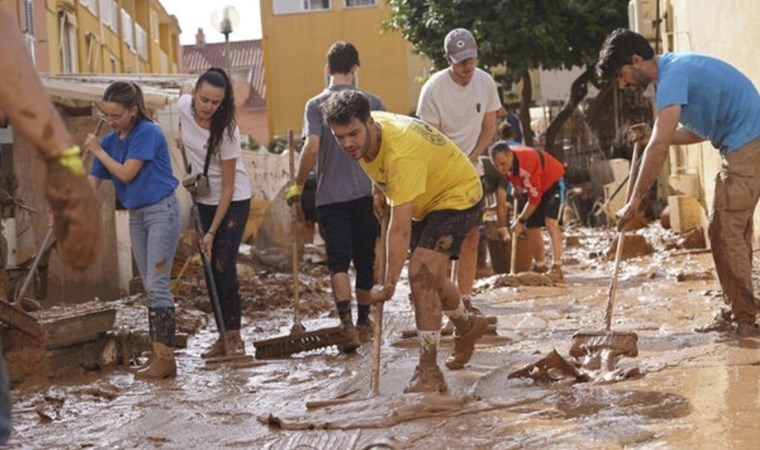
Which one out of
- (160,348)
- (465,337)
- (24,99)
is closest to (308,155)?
(160,348)

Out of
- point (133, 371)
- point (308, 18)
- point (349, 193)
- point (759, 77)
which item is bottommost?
point (133, 371)

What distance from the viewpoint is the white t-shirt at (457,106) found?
30.2ft

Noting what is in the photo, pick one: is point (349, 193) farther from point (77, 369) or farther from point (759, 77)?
point (759, 77)

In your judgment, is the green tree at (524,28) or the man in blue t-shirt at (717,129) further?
the green tree at (524,28)

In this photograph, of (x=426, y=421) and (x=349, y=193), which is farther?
(x=349, y=193)

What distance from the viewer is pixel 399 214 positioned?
5992mm

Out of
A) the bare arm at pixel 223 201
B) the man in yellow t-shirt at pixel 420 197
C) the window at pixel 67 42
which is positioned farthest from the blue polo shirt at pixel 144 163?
the window at pixel 67 42

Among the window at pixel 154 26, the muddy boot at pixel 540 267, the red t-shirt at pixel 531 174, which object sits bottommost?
the muddy boot at pixel 540 267

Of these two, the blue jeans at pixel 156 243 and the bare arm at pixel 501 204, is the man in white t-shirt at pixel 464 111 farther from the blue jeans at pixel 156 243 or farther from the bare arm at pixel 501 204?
the bare arm at pixel 501 204

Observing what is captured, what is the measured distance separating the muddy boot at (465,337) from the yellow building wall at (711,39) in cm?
391

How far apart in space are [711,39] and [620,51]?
7296 millimetres

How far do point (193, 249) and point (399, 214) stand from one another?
26.8ft

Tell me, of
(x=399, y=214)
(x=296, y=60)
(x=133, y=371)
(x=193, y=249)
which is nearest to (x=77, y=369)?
(x=133, y=371)

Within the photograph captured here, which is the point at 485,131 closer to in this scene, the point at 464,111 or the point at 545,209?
the point at 464,111
